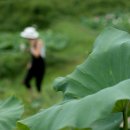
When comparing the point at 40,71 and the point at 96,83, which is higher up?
the point at 40,71

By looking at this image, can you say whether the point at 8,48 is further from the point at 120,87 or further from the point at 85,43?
the point at 120,87

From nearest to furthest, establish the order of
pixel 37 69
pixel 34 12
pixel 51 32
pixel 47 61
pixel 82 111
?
pixel 82 111, pixel 37 69, pixel 47 61, pixel 51 32, pixel 34 12

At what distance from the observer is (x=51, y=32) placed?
50.6ft

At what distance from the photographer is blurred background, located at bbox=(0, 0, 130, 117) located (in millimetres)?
11011

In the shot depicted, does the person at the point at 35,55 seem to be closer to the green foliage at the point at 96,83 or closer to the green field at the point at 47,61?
the green field at the point at 47,61

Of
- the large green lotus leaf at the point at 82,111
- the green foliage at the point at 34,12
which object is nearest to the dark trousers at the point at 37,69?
the large green lotus leaf at the point at 82,111

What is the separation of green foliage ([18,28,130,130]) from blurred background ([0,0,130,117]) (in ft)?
16.8

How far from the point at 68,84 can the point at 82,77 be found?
65mm

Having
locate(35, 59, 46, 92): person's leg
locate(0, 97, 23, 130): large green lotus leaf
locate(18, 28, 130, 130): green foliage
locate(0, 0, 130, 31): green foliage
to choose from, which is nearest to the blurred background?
locate(0, 0, 130, 31): green foliage

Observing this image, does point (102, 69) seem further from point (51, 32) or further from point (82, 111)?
point (51, 32)

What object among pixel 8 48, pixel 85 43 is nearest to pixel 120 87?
pixel 8 48

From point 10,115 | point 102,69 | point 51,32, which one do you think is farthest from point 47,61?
point 102,69

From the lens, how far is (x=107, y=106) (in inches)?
76.1

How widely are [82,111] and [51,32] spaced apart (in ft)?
44.2
